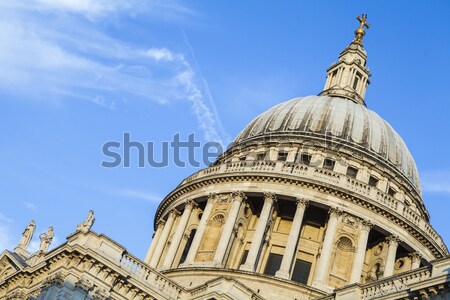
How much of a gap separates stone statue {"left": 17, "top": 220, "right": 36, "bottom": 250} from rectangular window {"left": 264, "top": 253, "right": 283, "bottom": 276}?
16.2 meters

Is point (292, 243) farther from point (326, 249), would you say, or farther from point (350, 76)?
point (350, 76)

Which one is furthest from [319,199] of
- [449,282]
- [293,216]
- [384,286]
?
[449,282]

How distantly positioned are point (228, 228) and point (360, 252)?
8360 millimetres

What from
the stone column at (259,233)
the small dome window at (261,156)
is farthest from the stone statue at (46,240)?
the small dome window at (261,156)

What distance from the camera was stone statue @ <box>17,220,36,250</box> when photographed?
155ft

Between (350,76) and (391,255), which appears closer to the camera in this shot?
(391,255)

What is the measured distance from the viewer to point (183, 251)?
4841 centimetres

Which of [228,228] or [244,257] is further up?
[228,228]

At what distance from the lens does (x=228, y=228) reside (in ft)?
148

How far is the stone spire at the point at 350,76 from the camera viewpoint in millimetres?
59812

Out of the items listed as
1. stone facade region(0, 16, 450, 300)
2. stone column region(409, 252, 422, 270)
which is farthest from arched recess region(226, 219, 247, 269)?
stone column region(409, 252, 422, 270)

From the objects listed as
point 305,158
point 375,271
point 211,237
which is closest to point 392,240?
point 375,271

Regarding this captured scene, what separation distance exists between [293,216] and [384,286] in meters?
17.9

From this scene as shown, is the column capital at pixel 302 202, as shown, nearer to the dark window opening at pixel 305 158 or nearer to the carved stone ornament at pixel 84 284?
the dark window opening at pixel 305 158
